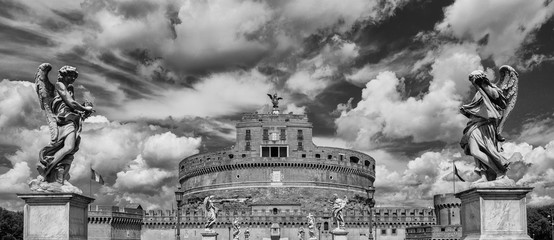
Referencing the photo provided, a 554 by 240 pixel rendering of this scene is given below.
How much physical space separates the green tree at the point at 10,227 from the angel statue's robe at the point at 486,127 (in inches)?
3814

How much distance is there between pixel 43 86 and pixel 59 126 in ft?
2.80

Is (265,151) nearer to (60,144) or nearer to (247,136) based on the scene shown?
(247,136)

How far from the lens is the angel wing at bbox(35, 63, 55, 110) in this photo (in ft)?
42.6

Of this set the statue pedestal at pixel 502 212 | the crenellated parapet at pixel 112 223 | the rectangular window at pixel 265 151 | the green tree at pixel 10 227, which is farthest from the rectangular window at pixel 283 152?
the statue pedestal at pixel 502 212

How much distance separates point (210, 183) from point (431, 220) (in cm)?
4228

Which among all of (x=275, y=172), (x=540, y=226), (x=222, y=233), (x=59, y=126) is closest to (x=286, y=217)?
(x=222, y=233)

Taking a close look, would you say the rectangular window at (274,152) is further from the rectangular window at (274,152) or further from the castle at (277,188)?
the castle at (277,188)

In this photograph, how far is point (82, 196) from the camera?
12.9 m

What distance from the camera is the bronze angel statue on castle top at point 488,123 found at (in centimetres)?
1235

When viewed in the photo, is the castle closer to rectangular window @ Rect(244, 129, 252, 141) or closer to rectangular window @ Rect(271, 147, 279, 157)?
rectangular window @ Rect(244, 129, 252, 141)

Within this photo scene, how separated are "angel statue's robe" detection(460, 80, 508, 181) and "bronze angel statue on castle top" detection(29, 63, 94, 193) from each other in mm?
7302

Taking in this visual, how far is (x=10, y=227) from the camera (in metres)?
103

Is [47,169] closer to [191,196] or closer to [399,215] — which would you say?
[399,215]

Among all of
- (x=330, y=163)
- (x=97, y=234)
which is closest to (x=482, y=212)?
(x=97, y=234)
